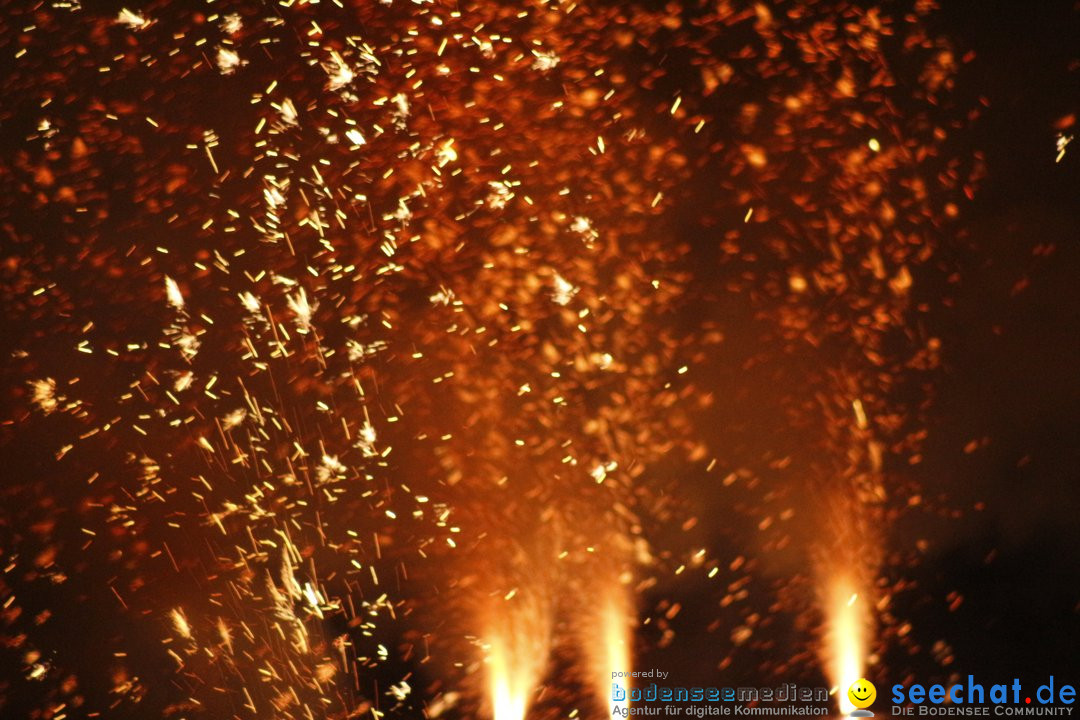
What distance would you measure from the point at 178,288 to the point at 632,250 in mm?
1095

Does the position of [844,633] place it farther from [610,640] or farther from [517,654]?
[517,654]

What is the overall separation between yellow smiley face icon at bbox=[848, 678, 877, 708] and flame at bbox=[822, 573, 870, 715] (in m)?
0.01

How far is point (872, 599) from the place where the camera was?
2240mm

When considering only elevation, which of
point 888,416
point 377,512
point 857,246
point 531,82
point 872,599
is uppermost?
point 531,82

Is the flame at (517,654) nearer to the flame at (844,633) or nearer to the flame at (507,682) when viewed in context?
the flame at (507,682)

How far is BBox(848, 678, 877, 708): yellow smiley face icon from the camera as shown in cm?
227

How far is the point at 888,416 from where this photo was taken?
2.22m

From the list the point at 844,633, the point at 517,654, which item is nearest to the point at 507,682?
the point at 517,654

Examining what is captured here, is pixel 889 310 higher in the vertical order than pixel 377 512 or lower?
higher

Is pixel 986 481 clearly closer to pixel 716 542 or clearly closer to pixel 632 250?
pixel 716 542

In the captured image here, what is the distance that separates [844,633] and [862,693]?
0.56 feet

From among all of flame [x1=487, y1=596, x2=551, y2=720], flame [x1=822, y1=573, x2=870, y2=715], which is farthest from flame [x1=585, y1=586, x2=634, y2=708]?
flame [x1=822, y1=573, x2=870, y2=715]

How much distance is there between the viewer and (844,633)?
2.25m

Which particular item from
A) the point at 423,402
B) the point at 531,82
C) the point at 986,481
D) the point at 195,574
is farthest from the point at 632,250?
the point at 195,574
